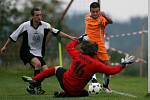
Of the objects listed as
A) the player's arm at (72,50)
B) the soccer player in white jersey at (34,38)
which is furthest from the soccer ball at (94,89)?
the player's arm at (72,50)

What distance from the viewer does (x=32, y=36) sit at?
1257 cm

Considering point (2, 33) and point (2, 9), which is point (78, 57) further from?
point (2, 9)

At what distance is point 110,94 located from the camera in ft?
40.9

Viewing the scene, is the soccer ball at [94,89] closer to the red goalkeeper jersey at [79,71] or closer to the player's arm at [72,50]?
the red goalkeeper jersey at [79,71]

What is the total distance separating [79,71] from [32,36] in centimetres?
224

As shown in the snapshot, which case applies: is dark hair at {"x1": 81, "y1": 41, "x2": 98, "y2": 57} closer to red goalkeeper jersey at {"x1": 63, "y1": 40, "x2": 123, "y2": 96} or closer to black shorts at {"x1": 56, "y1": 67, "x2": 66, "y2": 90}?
red goalkeeper jersey at {"x1": 63, "y1": 40, "x2": 123, "y2": 96}

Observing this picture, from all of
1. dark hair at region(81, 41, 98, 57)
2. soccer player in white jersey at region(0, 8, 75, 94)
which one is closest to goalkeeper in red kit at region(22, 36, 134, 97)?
dark hair at region(81, 41, 98, 57)

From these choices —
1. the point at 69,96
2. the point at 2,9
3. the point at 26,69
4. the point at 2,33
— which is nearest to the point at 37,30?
the point at 69,96

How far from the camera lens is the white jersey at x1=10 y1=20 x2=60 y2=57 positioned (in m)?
12.6

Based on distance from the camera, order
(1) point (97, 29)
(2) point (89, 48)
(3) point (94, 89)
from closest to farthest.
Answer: (2) point (89, 48) → (3) point (94, 89) → (1) point (97, 29)

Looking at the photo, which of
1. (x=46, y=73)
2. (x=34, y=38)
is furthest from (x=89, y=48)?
(x=34, y=38)

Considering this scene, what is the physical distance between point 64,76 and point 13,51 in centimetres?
1316

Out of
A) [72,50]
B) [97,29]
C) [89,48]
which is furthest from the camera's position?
[97,29]

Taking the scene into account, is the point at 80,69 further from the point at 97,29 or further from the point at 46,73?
the point at 97,29
